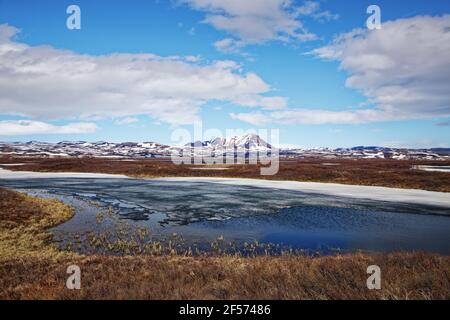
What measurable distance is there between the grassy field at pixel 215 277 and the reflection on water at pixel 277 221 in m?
5.82

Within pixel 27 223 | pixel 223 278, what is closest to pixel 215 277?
pixel 223 278

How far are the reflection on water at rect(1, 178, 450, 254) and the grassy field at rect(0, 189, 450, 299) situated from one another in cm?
582

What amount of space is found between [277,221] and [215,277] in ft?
53.0

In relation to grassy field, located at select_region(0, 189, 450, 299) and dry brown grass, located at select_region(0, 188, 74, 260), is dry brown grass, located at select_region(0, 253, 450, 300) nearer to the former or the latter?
grassy field, located at select_region(0, 189, 450, 299)

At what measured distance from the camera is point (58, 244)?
1931 centimetres

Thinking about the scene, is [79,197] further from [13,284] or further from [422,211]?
[422,211]

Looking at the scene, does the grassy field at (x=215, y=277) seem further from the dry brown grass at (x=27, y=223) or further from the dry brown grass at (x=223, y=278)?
the dry brown grass at (x=27, y=223)

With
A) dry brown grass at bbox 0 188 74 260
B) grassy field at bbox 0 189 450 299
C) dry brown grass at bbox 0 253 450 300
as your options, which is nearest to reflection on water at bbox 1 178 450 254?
dry brown grass at bbox 0 188 74 260

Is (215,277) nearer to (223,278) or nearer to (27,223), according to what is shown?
(223,278)

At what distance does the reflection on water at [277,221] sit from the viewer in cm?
2102

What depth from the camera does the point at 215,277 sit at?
12.0 metres

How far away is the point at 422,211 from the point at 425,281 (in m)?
25.1

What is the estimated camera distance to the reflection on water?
21.0 metres
